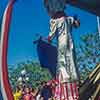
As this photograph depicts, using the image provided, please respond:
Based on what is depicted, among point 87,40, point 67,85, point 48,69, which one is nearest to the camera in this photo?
point 67,85

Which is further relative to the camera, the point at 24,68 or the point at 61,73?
the point at 24,68

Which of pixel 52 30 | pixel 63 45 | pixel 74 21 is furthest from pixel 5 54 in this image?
pixel 74 21

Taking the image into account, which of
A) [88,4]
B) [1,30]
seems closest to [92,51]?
[88,4]

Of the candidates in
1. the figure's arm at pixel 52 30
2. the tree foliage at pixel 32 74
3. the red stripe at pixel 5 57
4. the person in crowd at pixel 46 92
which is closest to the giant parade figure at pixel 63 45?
the figure's arm at pixel 52 30

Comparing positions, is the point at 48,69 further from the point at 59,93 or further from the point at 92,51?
the point at 92,51

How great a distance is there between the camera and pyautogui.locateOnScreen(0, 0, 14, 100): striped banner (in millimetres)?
8781

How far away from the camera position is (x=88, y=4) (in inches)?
368

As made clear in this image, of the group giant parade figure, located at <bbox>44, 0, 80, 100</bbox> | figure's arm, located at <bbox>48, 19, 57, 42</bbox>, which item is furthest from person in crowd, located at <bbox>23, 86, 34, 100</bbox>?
figure's arm, located at <bbox>48, 19, 57, 42</bbox>

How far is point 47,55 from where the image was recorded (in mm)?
9312

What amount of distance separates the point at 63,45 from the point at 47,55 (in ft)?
1.99

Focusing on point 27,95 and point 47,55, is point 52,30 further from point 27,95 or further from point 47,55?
point 27,95

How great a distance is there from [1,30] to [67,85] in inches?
64.2

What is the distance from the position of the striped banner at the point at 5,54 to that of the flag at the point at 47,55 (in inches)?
25.0

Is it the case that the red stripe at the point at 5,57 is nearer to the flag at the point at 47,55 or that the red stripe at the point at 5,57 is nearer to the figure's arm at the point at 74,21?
the flag at the point at 47,55
